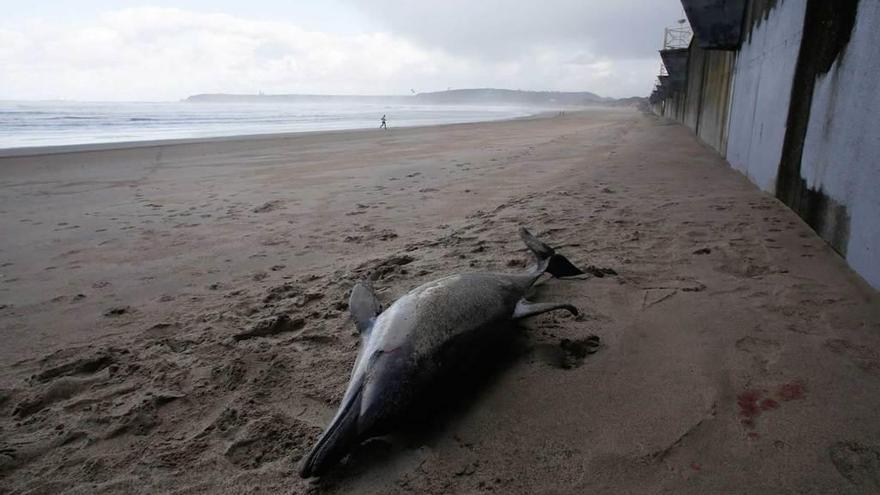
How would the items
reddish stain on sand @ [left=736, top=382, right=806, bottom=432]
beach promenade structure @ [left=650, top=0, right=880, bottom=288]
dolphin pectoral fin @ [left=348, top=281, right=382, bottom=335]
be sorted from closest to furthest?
reddish stain on sand @ [left=736, top=382, right=806, bottom=432] < dolphin pectoral fin @ [left=348, top=281, right=382, bottom=335] < beach promenade structure @ [left=650, top=0, right=880, bottom=288]

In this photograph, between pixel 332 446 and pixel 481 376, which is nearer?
pixel 332 446

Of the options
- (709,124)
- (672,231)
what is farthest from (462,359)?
(709,124)

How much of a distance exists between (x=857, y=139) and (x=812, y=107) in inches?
51.1

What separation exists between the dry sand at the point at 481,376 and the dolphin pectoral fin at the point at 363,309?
0.28 m

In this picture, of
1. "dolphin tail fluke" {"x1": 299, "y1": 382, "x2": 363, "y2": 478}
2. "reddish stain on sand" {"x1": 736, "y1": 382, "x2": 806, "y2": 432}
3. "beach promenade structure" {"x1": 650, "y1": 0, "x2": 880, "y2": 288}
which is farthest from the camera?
"beach promenade structure" {"x1": 650, "y1": 0, "x2": 880, "y2": 288}

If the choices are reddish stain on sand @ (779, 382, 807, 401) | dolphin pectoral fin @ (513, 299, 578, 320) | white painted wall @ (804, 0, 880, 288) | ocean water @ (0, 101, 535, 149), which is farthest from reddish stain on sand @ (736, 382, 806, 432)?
ocean water @ (0, 101, 535, 149)

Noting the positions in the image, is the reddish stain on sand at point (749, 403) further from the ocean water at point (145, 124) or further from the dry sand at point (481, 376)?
the ocean water at point (145, 124)

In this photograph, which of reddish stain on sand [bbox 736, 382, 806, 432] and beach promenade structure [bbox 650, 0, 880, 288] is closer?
Result: reddish stain on sand [bbox 736, 382, 806, 432]

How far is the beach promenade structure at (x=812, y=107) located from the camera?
11.1 feet

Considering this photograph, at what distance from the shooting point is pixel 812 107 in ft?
15.1

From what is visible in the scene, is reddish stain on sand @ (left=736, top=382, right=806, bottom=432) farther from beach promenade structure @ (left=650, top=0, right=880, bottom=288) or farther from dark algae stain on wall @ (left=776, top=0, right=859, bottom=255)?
dark algae stain on wall @ (left=776, top=0, right=859, bottom=255)

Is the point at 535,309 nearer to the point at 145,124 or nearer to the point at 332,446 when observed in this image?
Result: the point at 332,446

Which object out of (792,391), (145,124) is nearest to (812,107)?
(792,391)

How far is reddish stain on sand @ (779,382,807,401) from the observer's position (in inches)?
88.2
